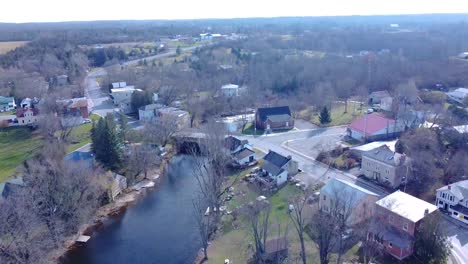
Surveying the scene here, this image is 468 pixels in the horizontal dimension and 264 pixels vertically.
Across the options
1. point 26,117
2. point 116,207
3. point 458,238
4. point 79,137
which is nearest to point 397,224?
point 458,238

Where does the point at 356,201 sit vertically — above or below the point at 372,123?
below

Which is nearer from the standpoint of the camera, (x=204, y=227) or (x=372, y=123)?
(x=204, y=227)

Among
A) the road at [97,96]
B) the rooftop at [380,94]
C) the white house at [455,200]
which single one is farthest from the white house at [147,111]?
the white house at [455,200]

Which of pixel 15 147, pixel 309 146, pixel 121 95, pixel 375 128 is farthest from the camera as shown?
pixel 121 95

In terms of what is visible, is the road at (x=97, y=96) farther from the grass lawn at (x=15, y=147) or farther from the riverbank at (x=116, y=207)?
the riverbank at (x=116, y=207)

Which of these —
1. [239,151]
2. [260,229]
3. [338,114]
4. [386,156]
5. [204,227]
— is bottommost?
[260,229]

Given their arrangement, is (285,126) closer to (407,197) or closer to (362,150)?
(362,150)

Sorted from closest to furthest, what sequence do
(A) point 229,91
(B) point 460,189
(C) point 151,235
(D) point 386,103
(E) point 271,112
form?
(B) point 460,189 < (C) point 151,235 < (E) point 271,112 < (D) point 386,103 < (A) point 229,91

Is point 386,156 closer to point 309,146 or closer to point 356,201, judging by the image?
point 356,201
